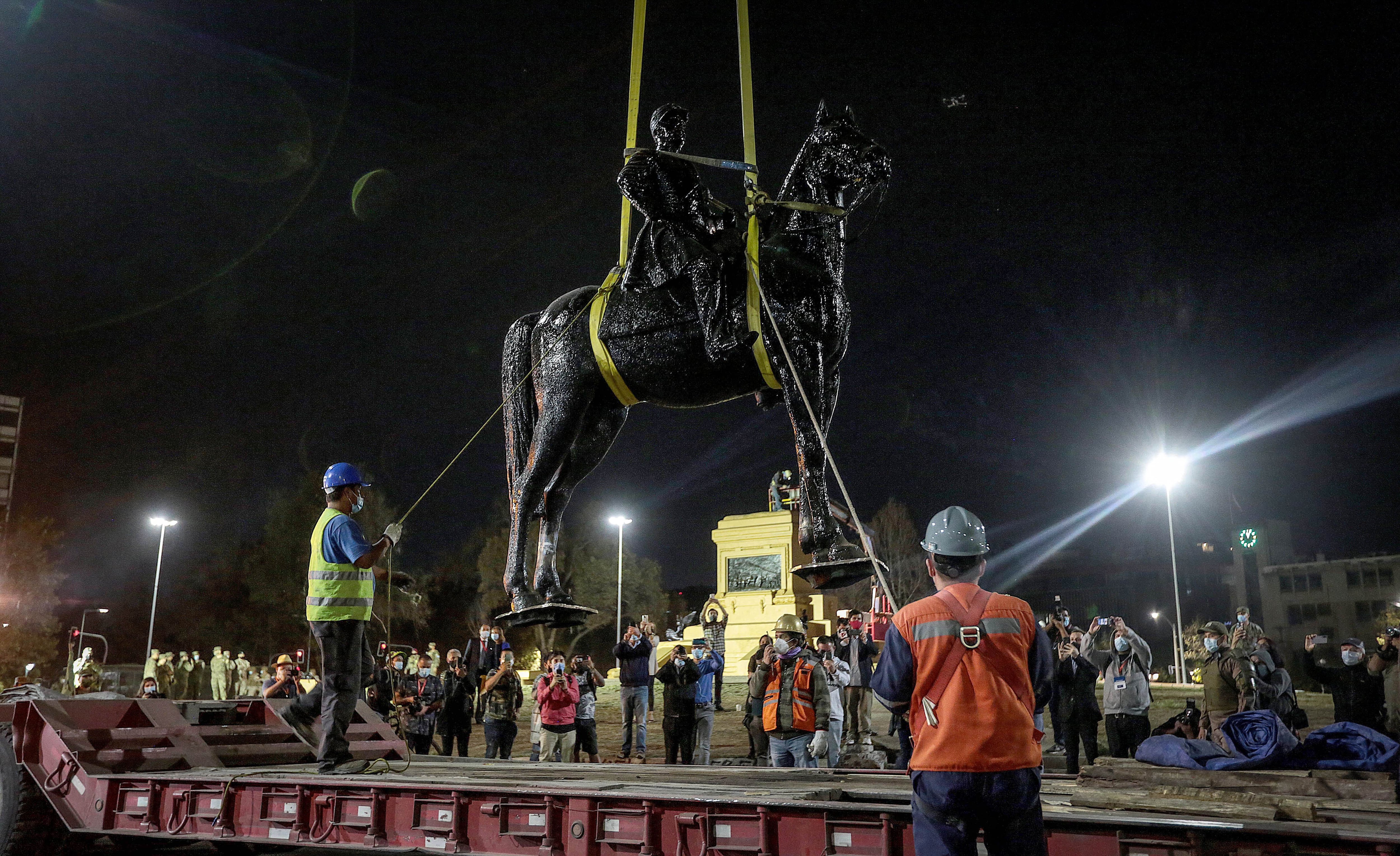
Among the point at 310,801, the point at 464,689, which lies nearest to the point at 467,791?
the point at 310,801

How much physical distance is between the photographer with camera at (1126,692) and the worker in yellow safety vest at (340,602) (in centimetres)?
872

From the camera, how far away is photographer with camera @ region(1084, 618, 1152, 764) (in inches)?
453

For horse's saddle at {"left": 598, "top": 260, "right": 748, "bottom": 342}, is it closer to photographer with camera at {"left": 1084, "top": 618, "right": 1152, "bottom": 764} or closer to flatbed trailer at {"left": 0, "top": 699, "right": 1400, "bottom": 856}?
flatbed trailer at {"left": 0, "top": 699, "right": 1400, "bottom": 856}

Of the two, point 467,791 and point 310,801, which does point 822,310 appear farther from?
point 310,801

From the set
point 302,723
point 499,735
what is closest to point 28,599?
point 499,735

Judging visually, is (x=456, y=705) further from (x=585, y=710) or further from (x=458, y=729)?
(x=585, y=710)

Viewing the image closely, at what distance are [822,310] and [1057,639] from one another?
313 inches

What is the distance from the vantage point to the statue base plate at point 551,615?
6363mm

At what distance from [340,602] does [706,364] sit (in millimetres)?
2730

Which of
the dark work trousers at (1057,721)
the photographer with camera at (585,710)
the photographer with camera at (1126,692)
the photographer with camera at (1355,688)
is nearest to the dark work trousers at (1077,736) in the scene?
the dark work trousers at (1057,721)

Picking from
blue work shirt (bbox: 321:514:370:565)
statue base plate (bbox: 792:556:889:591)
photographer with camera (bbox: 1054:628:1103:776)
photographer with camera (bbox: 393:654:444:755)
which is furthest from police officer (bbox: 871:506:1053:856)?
photographer with camera (bbox: 393:654:444:755)

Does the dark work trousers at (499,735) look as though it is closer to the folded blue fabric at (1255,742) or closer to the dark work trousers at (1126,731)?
Result: the dark work trousers at (1126,731)

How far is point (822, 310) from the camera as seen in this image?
608 centimetres

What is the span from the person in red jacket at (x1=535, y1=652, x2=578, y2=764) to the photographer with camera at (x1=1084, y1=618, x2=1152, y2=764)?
6354mm
